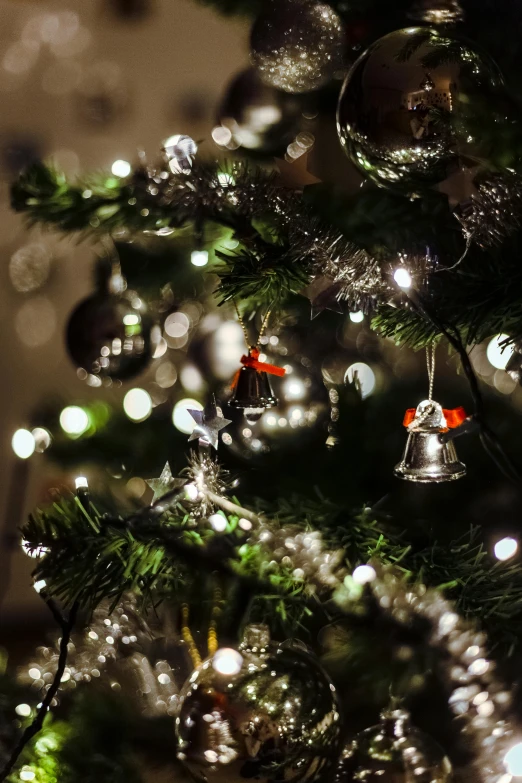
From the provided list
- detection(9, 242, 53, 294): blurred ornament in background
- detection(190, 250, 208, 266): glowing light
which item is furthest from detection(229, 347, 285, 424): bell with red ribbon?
detection(9, 242, 53, 294): blurred ornament in background

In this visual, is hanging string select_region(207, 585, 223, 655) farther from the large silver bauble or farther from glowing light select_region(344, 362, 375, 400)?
the large silver bauble

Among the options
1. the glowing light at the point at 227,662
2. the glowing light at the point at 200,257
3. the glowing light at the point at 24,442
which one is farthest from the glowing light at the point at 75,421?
the glowing light at the point at 227,662

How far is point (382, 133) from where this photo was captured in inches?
20.1

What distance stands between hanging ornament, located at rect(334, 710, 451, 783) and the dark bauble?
473mm

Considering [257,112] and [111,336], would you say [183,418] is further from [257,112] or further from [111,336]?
[257,112]

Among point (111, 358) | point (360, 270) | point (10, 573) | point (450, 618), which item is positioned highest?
point (360, 270)

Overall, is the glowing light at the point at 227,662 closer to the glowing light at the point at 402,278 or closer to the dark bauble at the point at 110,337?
the glowing light at the point at 402,278

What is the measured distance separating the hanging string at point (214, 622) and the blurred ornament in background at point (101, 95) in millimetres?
989

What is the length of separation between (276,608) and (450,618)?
140 millimetres

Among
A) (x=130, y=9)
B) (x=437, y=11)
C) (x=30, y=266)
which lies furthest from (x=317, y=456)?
(x=130, y=9)

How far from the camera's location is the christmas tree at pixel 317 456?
1.73ft

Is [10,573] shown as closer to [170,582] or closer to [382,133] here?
[170,582]

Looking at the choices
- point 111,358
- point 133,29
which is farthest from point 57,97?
point 111,358

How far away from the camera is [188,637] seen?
85 centimetres
